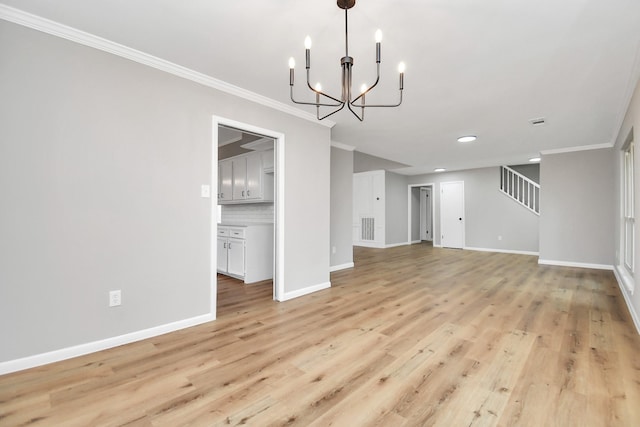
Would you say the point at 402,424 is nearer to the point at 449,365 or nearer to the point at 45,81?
the point at 449,365

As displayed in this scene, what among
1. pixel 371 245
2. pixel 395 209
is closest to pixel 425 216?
pixel 395 209

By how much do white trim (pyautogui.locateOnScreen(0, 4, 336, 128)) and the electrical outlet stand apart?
196cm

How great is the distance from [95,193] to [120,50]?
1193 millimetres

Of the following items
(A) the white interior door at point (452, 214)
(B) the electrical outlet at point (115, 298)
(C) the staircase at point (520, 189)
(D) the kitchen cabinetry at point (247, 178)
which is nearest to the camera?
(B) the electrical outlet at point (115, 298)

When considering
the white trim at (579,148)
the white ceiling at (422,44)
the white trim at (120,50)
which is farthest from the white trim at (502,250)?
the white trim at (120,50)

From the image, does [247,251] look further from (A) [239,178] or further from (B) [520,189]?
(B) [520,189]

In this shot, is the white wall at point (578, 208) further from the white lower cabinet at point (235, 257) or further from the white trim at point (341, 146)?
the white lower cabinet at point (235, 257)

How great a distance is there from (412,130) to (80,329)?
4700 millimetres

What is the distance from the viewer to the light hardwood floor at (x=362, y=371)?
61.5 inches

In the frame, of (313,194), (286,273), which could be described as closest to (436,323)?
(286,273)

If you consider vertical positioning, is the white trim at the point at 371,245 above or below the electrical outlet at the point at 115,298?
below

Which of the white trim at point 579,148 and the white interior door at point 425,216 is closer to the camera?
the white trim at point 579,148

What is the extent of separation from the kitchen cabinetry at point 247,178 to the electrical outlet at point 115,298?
2.71 meters

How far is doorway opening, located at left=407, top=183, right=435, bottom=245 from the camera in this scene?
9.70 meters
